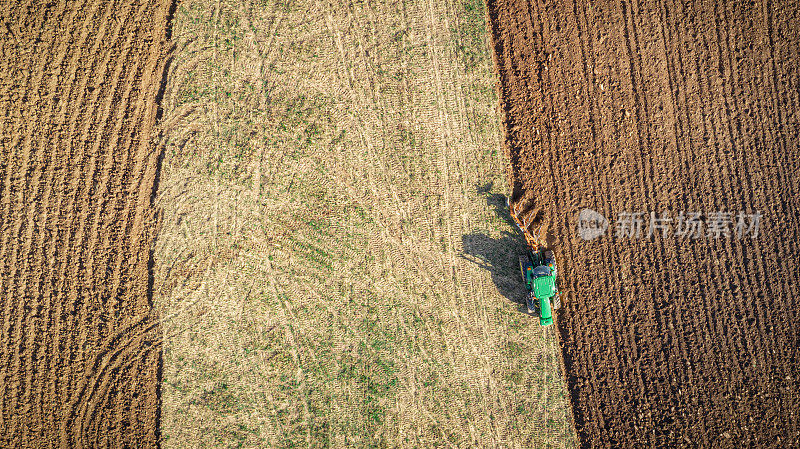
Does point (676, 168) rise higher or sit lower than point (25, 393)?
higher

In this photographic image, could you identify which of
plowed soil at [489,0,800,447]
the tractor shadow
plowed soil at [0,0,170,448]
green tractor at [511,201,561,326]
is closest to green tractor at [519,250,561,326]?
green tractor at [511,201,561,326]

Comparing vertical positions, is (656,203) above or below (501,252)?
above

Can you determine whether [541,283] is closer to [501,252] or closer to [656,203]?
[501,252]

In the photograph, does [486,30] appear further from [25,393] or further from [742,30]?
[25,393]

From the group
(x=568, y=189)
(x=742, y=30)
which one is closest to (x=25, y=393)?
(x=568, y=189)

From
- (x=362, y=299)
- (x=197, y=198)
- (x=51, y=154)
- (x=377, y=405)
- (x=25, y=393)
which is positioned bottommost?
(x=377, y=405)

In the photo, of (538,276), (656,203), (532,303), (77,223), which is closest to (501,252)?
(538,276)

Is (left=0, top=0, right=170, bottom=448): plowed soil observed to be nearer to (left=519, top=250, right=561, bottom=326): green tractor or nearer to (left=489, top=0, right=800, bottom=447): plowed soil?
(left=519, top=250, right=561, bottom=326): green tractor
